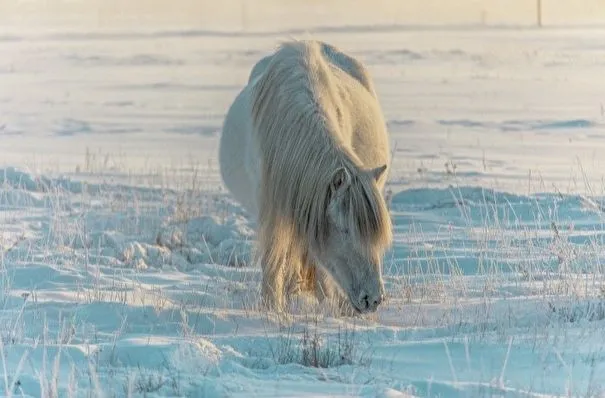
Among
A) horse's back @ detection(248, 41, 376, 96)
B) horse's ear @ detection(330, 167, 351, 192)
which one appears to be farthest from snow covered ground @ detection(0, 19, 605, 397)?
horse's back @ detection(248, 41, 376, 96)

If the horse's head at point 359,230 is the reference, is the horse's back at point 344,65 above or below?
above

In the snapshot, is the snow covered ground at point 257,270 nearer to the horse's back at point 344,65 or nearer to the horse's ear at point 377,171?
the horse's ear at point 377,171

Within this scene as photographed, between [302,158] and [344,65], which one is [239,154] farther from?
[302,158]

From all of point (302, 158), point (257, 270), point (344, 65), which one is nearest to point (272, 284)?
point (302, 158)

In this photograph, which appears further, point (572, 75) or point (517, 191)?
point (572, 75)

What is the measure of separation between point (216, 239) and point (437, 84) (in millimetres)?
11687

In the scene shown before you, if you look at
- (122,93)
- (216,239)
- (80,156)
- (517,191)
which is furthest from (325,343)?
(122,93)

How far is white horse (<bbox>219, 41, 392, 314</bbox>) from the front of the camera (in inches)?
209

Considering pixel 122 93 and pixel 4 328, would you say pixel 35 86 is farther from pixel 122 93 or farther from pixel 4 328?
pixel 4 328

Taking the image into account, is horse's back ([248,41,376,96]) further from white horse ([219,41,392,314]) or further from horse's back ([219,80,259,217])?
white horse ([219,41,392,314])

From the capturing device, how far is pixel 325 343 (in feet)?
15.7

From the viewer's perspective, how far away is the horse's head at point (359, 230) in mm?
5277

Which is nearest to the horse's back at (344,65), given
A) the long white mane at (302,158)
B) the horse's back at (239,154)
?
the horse's back at (239,154)

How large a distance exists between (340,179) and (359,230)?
266 mm
